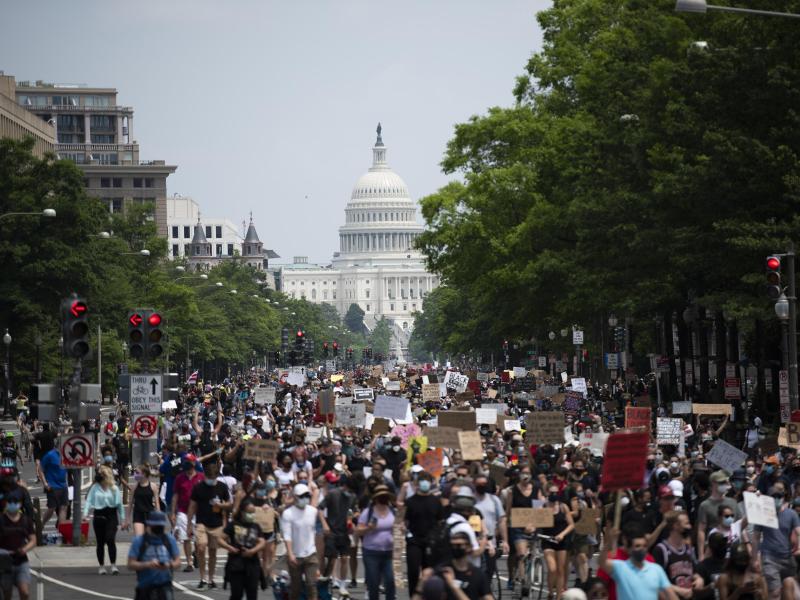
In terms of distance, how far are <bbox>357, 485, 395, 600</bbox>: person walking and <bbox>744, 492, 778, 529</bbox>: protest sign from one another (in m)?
3.88

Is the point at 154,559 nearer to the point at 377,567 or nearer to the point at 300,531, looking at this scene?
the point at 300,531

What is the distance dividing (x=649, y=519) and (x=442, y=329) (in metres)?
114

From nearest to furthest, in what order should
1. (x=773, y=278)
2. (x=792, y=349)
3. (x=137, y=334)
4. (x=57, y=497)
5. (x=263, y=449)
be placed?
(x=263, y=449), (x=137, y=334), (x=57, y=497), (x=773, y=278), (x=792, y=349)

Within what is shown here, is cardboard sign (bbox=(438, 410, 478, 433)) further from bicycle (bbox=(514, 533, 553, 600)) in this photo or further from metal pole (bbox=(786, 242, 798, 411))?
bicycle (bbox=(514, 533, 553, 600))

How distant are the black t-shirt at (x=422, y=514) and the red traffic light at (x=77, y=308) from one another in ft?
24.3

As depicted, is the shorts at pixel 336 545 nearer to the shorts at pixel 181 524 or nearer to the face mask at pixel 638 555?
the shorts at pixel 181 524

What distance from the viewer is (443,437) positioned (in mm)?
30781

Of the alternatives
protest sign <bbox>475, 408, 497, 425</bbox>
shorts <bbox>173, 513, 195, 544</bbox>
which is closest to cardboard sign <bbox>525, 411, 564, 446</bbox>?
shorts <bbox>173, 513, 195, 544</bbox>

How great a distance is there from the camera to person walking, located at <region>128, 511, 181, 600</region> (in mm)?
18109

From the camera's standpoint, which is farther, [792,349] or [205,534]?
[792,349]

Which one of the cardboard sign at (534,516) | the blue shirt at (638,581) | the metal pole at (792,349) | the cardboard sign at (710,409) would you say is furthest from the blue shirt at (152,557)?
the metal pole at (792,349)

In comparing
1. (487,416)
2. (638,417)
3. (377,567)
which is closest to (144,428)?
(638,417)

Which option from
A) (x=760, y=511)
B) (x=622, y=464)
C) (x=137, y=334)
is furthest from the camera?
(x=137, y=334)

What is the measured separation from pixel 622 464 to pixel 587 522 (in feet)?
19.1
